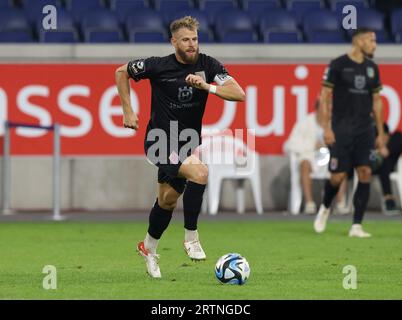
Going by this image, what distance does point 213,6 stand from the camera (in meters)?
20.5

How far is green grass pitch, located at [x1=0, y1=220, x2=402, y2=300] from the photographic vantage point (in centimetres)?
887

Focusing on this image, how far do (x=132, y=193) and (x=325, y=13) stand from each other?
440cm

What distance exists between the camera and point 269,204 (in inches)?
769

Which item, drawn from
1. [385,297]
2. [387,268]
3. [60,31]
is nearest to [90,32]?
[60,31]

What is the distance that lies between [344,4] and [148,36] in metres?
3.41

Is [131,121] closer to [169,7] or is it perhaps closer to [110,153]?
[110,153]

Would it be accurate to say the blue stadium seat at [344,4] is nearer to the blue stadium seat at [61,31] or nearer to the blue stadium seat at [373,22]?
the blue stadium seat at [373,22]

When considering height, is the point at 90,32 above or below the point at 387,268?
above

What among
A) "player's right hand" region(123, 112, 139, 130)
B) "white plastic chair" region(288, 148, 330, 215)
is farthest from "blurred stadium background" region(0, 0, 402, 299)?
"player's right hand" region(123, 112, 139, 130)

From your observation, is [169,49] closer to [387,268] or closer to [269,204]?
[269,204]

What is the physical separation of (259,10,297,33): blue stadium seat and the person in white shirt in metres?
1.84

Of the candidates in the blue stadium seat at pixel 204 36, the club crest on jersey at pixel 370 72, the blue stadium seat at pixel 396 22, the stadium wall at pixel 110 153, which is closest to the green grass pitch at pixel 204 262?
the club crest on jersey at pixel 370 72
